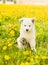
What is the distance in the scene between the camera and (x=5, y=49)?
556 centimetres

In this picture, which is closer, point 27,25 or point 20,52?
point 27,25

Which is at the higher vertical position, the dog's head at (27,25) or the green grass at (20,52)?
the dog's head at (27,25)

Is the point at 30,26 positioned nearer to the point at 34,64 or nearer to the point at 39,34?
the point at 34,64

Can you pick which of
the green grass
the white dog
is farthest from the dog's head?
the green grass

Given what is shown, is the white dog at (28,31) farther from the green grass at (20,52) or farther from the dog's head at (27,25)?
the green grass at (20,52)

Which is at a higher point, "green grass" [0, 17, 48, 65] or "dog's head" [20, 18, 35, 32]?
"dog's head" [20, 18, 35, 32]

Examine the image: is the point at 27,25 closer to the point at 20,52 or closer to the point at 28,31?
the point at 28,31

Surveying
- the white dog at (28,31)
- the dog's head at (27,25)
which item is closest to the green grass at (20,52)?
the white dog at (28,31)

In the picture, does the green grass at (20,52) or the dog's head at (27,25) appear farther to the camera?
the dog's head at (27,25)

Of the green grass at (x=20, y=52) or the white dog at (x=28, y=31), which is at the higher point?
the white dog at (x=28, y=31)

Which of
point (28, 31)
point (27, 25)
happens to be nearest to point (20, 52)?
point (28, 31)

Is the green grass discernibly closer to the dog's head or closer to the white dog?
the white dog

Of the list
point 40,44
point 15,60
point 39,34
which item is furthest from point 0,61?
point 39,34

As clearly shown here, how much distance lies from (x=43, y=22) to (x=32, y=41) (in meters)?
3.61
